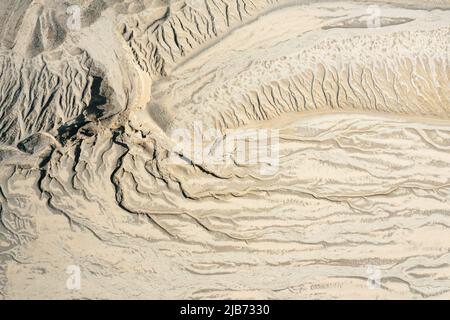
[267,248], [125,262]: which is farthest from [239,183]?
[125,262]

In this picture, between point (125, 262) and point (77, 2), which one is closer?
point (125, 262)

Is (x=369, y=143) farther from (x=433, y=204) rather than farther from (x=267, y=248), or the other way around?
(x=267, y=248)

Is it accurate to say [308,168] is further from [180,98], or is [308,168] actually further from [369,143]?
[180,98]

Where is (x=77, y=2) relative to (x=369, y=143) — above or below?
above

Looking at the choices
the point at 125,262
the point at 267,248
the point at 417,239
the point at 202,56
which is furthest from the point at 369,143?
the point at 125,262

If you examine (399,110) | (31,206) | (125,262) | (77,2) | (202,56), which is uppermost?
(77,2)

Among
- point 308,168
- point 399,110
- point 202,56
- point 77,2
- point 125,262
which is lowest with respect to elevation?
point 125,262

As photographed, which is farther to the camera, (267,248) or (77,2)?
(77,2)
